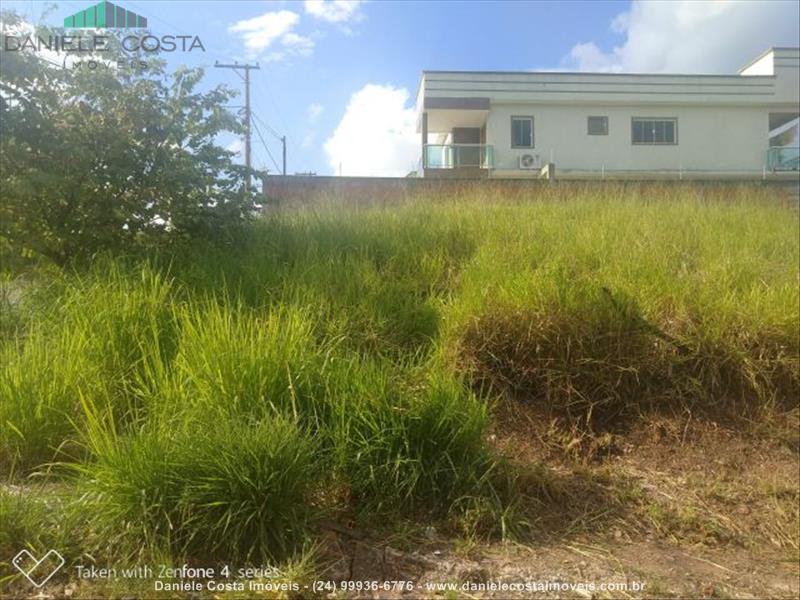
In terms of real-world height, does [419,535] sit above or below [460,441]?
below

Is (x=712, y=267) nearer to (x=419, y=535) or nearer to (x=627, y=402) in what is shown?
(x=627, y=402)

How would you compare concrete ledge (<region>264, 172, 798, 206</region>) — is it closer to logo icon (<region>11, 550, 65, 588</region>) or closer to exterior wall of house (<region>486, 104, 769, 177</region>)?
logo icon (<region>11, 550, 65, 588</region>)

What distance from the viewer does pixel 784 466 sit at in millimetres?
3734

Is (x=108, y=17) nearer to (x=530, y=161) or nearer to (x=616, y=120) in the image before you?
(x=530, y=161)

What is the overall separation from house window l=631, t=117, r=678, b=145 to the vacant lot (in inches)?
865

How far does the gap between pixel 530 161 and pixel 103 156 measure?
21.8m

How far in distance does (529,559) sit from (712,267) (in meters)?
3.49


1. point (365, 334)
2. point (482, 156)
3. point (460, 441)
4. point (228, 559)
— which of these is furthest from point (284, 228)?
point (482, 156)

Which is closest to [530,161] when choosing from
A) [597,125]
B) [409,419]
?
[597,125]

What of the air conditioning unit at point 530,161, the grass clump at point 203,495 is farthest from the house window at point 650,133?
the grass clump at point 203,495

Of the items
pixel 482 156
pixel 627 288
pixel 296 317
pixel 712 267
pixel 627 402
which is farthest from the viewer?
pixel 482 156

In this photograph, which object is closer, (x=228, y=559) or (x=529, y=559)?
(x=228, y=559)

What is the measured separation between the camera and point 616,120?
2530 centimetres

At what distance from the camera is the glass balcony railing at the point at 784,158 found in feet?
81.7
